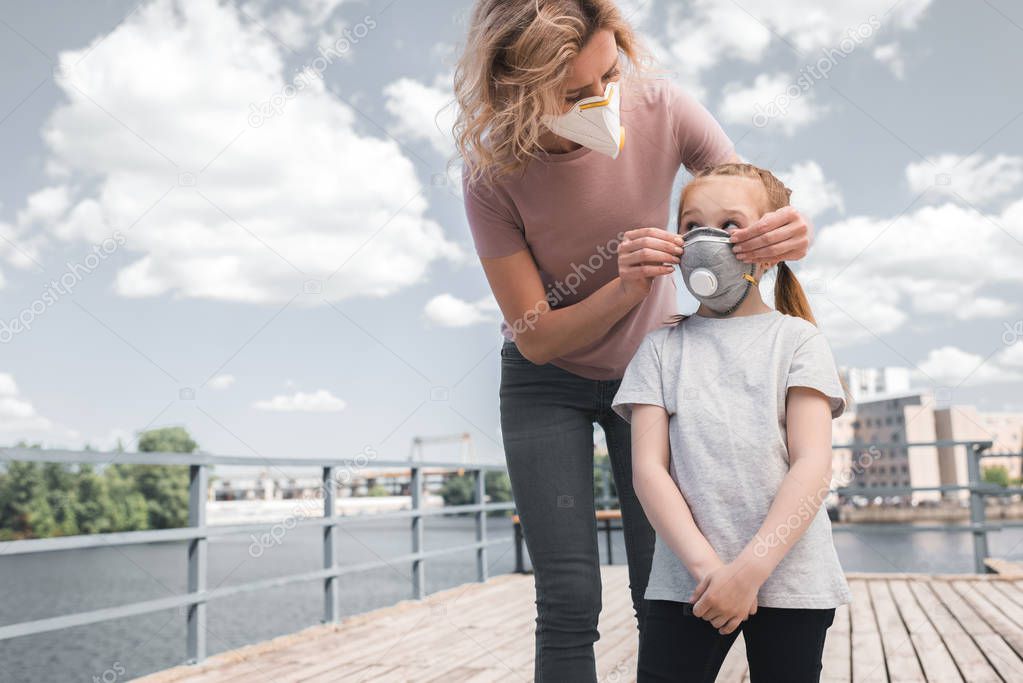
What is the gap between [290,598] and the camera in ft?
82.5

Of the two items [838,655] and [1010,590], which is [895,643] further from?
[1010,590]

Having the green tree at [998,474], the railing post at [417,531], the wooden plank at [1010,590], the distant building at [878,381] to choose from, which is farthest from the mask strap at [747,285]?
the distant building at [878,381]

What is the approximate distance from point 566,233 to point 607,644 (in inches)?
92.4

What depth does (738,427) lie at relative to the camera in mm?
1043

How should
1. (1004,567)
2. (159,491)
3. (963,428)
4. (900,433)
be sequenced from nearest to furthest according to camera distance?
(1004,567) → (159,491) → (900,433) → (963,428)

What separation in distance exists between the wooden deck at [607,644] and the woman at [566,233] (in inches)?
54.4

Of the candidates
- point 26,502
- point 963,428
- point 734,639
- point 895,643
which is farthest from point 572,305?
point 963,428

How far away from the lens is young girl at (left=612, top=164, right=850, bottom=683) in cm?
97

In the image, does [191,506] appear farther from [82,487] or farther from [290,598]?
[82,487]

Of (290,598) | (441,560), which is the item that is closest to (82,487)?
(441,560)

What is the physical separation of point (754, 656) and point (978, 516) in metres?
5.27

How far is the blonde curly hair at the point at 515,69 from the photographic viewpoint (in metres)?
1.09

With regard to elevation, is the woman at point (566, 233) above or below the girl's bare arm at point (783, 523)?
above

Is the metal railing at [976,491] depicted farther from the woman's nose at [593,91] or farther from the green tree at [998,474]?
the green tree at [998,474]
